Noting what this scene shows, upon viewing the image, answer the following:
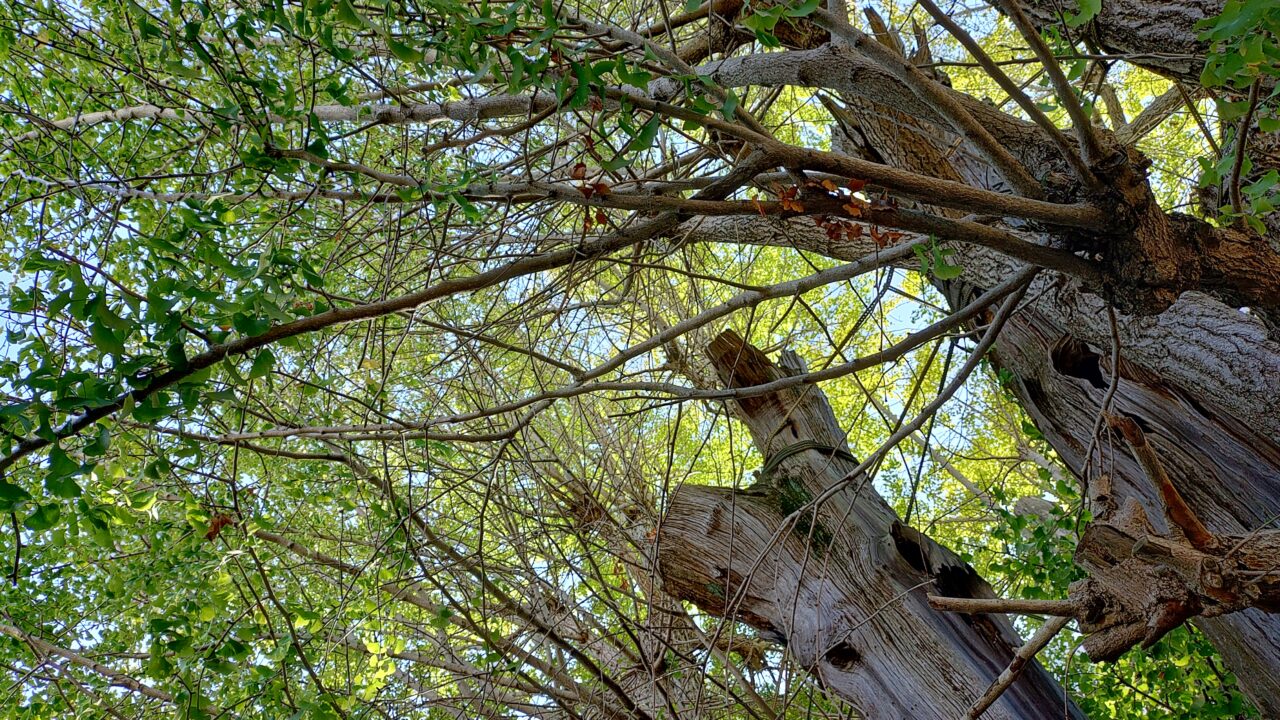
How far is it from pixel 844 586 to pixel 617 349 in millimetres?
1541

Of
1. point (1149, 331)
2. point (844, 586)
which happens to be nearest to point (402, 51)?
point (844, 586)

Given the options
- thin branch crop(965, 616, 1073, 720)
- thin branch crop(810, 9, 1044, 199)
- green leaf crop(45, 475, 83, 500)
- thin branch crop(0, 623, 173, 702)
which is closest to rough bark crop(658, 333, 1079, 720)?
thin branch crop(965, 616, 1073, 720)

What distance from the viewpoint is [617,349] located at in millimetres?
3889

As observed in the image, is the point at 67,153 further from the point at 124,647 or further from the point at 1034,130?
the point at 1034,130

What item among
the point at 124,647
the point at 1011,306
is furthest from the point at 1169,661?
the point at 124,647

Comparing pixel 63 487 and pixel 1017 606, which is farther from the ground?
pixel 63 487

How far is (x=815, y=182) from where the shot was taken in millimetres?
2082

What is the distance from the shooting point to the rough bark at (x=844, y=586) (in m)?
3.16

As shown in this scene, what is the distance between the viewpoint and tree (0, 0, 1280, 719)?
1921 millimetres

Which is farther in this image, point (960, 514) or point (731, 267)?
point (960, 514)

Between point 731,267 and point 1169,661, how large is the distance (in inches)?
163

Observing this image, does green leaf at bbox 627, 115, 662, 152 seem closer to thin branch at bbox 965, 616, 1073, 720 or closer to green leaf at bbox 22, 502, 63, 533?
green leaf at bbox 22, 502, 63, 533

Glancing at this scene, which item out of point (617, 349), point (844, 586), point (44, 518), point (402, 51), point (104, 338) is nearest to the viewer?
point (104, 338)

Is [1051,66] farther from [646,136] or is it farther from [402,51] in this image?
[402,51]
